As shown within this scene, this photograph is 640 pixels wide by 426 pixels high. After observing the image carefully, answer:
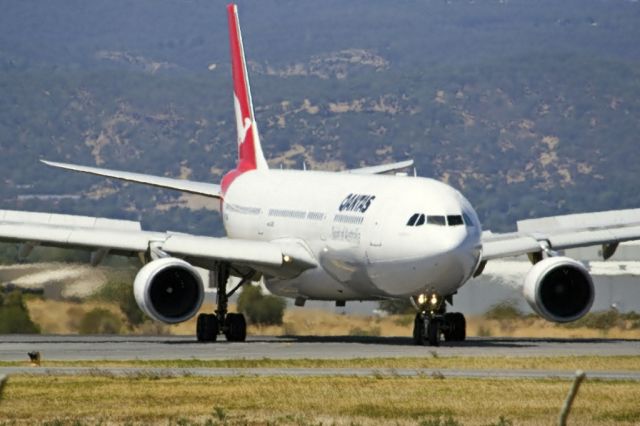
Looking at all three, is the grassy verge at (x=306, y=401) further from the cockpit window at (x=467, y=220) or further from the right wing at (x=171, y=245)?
the right wing at (x=171, y=245)

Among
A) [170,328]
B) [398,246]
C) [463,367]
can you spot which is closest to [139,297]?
[398,246]

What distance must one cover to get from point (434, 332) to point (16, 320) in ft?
58.7

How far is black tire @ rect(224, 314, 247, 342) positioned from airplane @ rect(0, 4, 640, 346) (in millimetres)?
40

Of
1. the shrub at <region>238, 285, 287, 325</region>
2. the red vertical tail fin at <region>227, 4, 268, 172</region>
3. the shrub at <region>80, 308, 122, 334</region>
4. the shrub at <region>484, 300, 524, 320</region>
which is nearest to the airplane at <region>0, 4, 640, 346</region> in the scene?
the red vertical tail fin at <region>227, 4, 268, 172</region>

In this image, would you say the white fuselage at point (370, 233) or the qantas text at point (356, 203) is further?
the qantas text at point (356, 203)

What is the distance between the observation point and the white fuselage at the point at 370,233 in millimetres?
38531

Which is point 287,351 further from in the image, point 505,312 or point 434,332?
point 505,312

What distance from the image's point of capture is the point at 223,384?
28531 mm

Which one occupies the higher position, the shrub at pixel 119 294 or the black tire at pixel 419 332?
the shrub at pixel 119 294

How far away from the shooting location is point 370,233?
40062 mm

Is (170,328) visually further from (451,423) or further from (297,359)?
(451,423)

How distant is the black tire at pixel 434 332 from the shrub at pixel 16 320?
56.1ft

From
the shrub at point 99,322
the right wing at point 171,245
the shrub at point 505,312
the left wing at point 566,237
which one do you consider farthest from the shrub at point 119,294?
the left wing at point 566,237

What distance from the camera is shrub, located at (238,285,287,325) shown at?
56.4 metres
